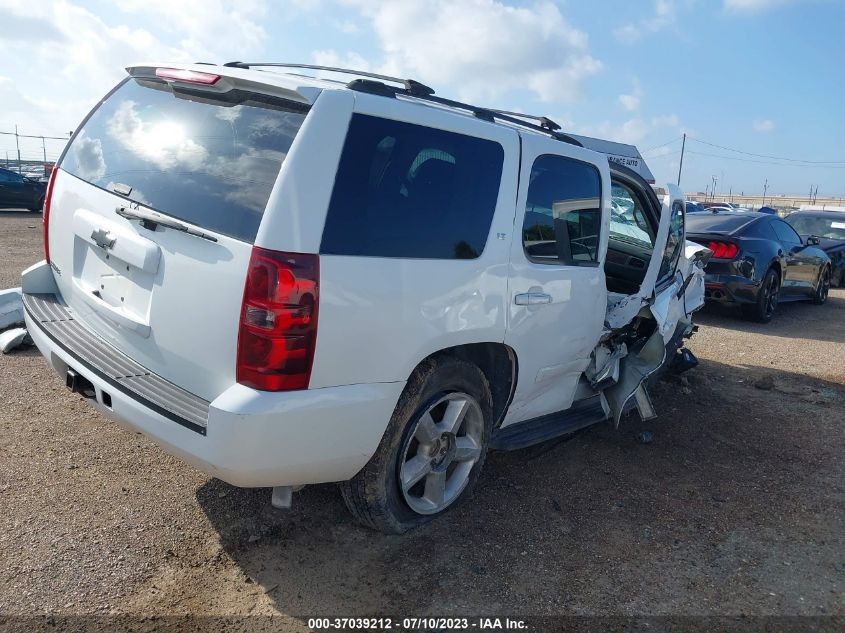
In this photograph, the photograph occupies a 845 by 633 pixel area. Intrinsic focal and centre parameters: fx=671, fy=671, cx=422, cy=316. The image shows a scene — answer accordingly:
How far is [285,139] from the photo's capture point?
8.45 ft

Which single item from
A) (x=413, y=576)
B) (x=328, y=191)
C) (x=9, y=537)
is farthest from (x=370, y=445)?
(x=9, y=537)

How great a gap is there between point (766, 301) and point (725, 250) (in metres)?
1.07

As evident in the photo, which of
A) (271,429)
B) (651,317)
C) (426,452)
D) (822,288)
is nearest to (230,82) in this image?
(271,429)

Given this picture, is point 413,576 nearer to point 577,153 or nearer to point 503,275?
point 503,275

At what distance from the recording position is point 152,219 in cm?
273

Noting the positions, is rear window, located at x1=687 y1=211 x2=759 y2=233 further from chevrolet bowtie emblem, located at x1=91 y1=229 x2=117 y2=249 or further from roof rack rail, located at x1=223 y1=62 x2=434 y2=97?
chevrolet bowtie emblem, located at x1=91 y1=229 x2=117 y2=249

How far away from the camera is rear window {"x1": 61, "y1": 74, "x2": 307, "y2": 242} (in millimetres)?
2574

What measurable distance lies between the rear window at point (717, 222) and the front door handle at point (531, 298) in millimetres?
6566

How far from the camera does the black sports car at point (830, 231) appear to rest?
1370 centimetres

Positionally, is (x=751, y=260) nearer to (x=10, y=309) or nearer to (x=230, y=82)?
(x=230, y=82)

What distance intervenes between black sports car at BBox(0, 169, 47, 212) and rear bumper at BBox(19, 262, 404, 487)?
20548 millimetres

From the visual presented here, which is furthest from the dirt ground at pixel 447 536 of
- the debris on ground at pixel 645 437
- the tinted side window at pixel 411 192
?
the tinted side window at pixel 411 192

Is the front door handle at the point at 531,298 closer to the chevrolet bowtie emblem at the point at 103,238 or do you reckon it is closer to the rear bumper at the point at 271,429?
the rear bumper at the point at 271,429

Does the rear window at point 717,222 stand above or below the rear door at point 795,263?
above
